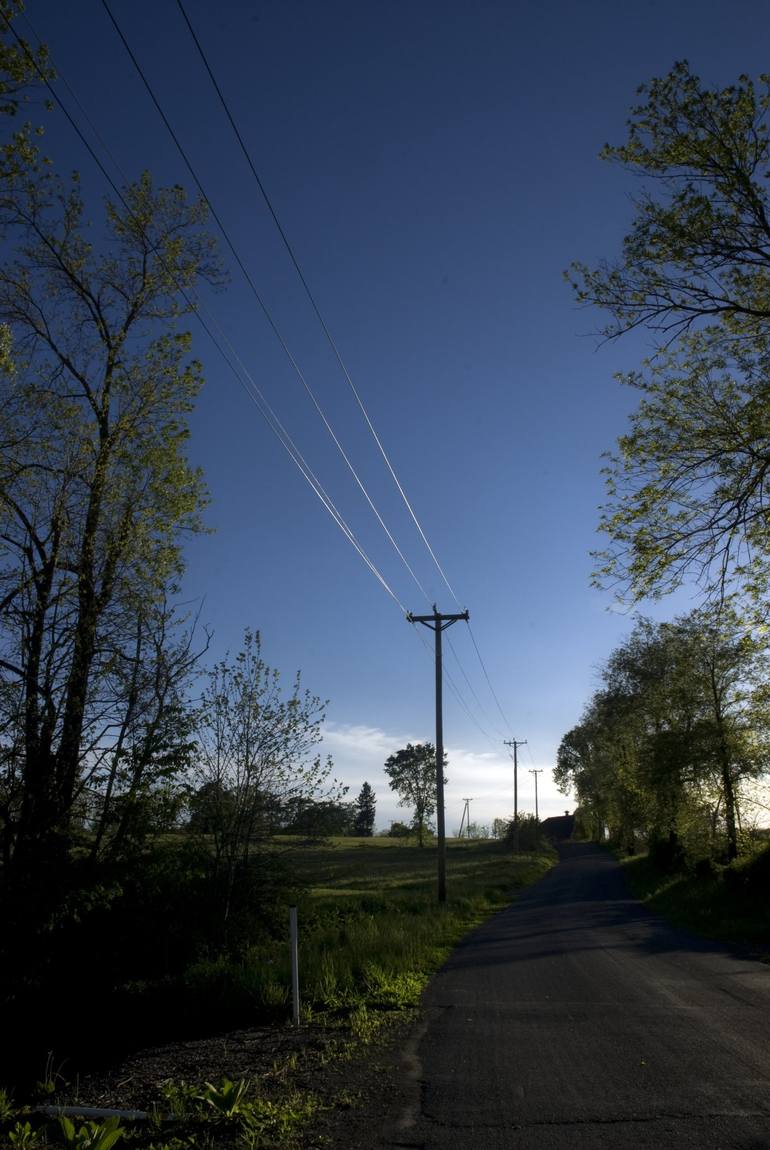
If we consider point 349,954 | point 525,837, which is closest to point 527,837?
point 525,837

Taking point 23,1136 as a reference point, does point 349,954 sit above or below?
above

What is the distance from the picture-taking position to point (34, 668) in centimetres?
1188

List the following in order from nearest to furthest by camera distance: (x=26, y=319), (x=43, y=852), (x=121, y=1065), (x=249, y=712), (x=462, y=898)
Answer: (x=121, y=1065), (x=43, y=852), (x=249, y=712), (x=26, y=319), (x=462, y=898)

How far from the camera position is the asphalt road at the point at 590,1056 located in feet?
16.8

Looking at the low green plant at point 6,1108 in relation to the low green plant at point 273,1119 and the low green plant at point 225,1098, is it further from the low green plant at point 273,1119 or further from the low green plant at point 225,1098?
the low green plant at point 273,1119

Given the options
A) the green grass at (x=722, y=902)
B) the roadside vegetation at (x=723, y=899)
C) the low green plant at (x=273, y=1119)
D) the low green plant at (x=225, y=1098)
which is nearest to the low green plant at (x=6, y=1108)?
the low green plant at (x=225, y=1098)

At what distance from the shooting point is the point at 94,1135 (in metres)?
4.94

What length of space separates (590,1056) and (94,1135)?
4132mm

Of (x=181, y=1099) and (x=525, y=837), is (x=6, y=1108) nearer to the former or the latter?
(x=181, y=1099)

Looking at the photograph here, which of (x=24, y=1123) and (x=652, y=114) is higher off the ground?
(x=652, y=114)

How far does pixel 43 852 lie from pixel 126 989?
2494 millimetres

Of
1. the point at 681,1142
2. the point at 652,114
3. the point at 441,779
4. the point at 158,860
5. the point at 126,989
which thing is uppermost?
the point at 652,114

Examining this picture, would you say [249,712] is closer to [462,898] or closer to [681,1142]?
[681,1142]

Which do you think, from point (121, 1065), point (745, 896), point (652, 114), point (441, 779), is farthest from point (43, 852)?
point (745, 896)
